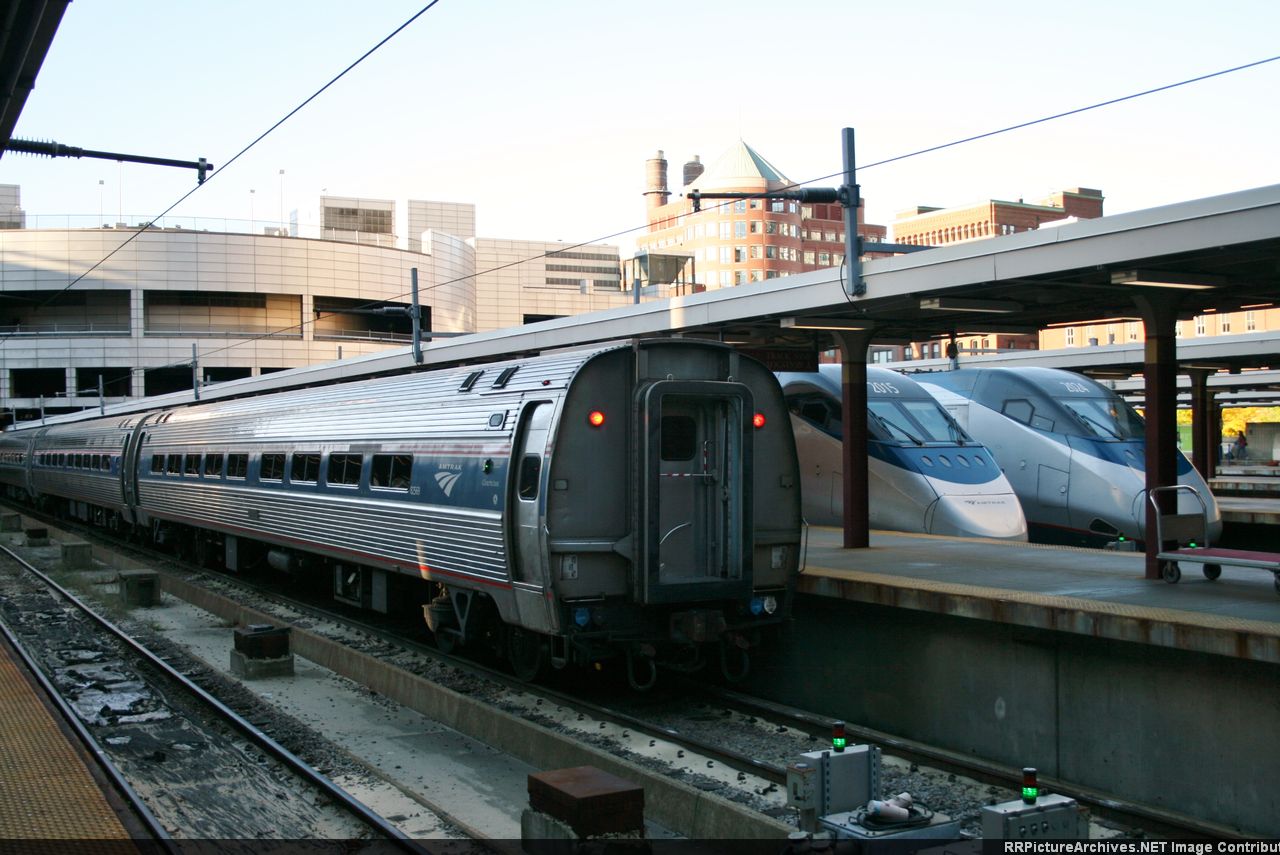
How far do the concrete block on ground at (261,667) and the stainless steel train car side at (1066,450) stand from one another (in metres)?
11.8

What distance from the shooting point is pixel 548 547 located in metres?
9.91

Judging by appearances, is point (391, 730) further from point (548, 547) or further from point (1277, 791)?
point (1277, 791)

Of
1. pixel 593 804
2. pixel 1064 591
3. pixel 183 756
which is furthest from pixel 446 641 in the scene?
pixel 593 804

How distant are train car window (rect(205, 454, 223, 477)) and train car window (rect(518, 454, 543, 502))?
1146cm

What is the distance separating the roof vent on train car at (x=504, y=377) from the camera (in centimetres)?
1134

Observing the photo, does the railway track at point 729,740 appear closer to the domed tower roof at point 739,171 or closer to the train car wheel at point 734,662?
the train car wheel at point 734,662

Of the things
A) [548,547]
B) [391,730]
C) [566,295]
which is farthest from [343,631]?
[566,295]

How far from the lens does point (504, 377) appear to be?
37.5 feet

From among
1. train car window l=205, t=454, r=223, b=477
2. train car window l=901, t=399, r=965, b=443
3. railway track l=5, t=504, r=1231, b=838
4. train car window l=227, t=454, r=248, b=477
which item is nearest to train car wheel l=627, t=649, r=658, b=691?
railway track l=5, t=504, r=1231, b=838

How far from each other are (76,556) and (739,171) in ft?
375

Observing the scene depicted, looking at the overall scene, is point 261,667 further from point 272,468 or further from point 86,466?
point 86,466

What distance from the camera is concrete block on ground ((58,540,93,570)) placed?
2419cm

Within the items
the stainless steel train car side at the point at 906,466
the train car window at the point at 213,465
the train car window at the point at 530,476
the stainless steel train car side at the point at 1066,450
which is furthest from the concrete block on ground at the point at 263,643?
the stainless steel train car side at the point at 1066,450

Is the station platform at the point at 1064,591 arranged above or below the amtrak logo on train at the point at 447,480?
below
